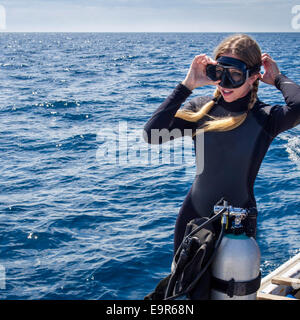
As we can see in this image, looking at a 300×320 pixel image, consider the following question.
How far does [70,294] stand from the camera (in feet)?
22.5

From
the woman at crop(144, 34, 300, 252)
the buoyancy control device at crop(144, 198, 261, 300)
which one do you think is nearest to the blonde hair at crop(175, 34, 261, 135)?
the woman at crop(144, 34, 300, 252)

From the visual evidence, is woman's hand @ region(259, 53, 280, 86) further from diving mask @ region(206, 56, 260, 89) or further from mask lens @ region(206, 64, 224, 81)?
mask lens @ region(206, 64, 224, 81)

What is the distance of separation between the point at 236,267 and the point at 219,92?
3.86ft

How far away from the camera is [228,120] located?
2.94 m

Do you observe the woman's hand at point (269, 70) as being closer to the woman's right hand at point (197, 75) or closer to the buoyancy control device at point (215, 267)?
the woman's right hand at point (197, 75)

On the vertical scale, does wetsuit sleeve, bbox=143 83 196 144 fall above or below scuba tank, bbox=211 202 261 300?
above

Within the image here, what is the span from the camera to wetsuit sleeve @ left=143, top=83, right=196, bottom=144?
9.43 ft

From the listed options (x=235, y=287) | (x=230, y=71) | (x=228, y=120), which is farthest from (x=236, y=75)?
(x=235, y=287)

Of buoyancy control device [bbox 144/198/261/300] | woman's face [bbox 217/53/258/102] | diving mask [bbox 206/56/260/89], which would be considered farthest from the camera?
woman's face [bbox 217/53/258/102]

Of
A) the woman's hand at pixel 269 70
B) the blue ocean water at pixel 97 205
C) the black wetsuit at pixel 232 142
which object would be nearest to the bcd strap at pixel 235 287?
the black wetsuit at pixel 232 142

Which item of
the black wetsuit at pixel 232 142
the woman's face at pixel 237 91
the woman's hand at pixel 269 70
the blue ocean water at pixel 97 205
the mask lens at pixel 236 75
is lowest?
the blue ocean water at pixel 97 205

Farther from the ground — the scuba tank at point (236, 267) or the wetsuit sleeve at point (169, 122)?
the wetsuit sleeve at point (169, 122)

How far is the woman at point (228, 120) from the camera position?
281 cm

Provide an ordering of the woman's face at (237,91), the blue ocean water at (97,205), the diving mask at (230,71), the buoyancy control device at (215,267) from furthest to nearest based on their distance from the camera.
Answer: the blue ocean water at (97,205) → the woman's face at (237,91) → the diving mask at (230,71) → the buoyancy control device at (215,267)
